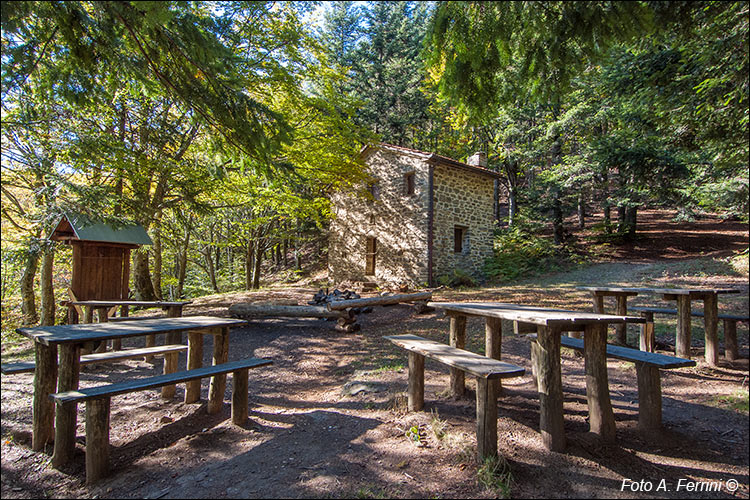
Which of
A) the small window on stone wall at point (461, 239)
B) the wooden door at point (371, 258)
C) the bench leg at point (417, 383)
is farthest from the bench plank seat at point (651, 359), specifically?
the wooden door at point (371, 258)

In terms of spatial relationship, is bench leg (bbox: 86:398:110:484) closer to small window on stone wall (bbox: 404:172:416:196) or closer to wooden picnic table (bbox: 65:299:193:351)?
wooden picnic table (bbox: 65:299:193:351)

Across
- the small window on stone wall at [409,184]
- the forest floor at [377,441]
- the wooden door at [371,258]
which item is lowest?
the forest floor at [377,441]

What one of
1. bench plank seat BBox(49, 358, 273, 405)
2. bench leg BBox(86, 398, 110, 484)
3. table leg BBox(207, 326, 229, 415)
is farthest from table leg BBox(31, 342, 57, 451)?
table leg BBox(207, 326, 229, 415)

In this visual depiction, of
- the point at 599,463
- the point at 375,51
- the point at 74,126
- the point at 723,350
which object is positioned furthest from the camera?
the point at 375,51

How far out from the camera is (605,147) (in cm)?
1250

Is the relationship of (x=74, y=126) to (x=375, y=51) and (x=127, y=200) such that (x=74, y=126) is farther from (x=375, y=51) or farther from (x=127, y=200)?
(x=375, y=51)

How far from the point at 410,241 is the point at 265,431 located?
11.1m

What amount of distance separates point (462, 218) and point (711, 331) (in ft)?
33.2

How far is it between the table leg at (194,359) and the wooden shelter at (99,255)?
9.63ft

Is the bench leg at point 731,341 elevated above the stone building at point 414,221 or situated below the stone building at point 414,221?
below

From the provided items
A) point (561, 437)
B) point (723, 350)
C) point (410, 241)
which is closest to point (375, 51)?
point (410, 241)

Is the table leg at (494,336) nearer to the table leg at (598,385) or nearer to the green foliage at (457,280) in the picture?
the table leg at (598,385)

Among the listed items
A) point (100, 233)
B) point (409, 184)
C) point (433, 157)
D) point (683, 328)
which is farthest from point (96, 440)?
point (409, 184)

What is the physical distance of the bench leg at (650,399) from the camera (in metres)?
3.10
